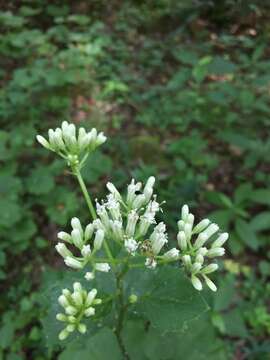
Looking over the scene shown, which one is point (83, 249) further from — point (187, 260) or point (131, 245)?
point (187, 260)

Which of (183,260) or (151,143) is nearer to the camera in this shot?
(183,260)

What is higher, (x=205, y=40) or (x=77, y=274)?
(x=77, y=274)

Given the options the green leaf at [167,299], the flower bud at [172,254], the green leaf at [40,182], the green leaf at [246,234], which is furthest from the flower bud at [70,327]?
the green leaf at [246,234]

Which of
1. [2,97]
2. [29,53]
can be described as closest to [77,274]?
[2,97]

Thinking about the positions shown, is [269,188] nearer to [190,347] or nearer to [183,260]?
[190,347]

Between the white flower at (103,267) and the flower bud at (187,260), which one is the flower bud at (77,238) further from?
the flower bud at (187,260)

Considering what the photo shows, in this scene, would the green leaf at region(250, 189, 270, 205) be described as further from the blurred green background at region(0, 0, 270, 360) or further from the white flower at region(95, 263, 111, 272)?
the white flower at region(95, 263, 111, 272)

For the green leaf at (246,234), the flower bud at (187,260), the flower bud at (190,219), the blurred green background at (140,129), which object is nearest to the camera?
the flower bud at (187,260)
